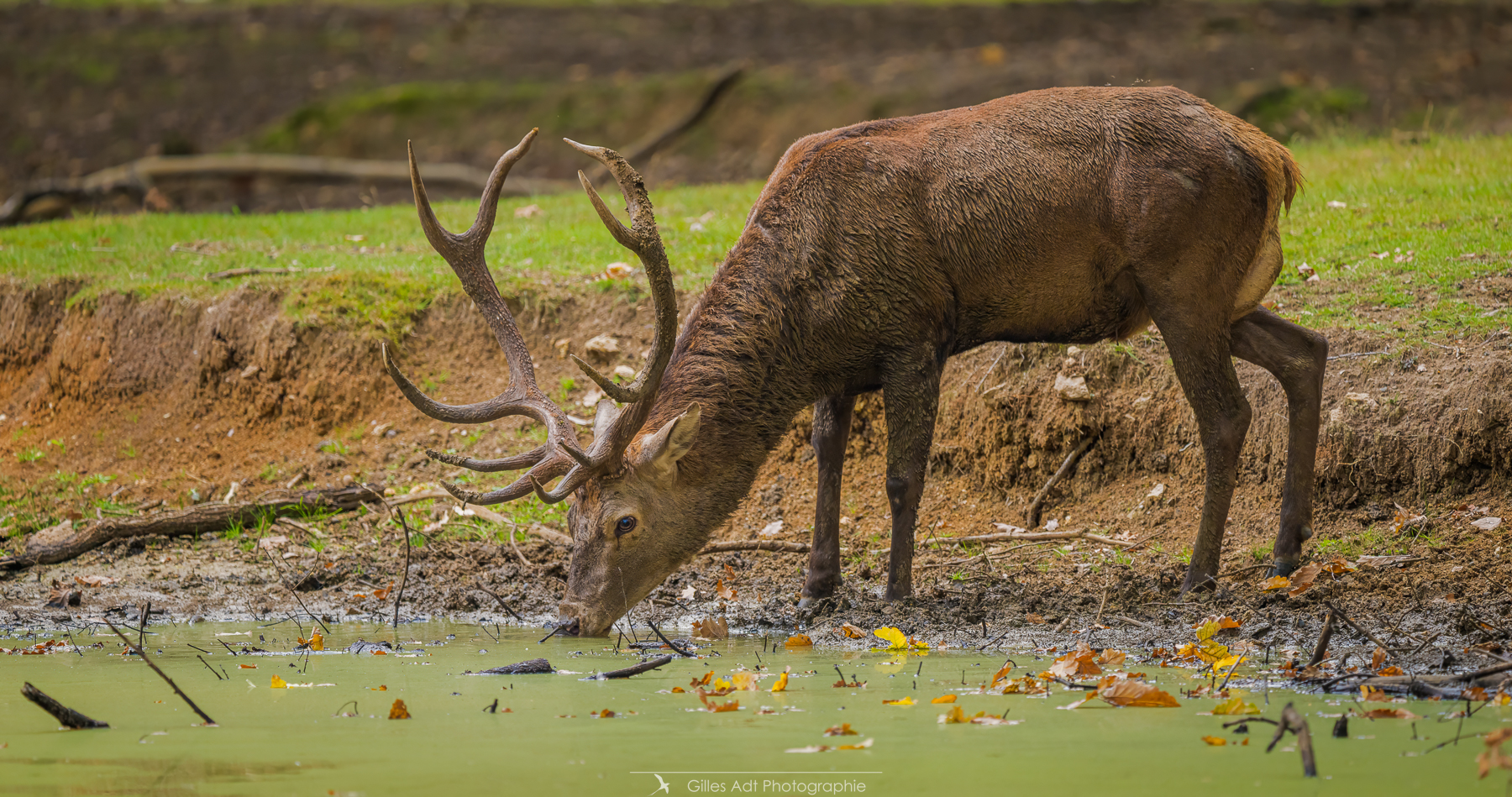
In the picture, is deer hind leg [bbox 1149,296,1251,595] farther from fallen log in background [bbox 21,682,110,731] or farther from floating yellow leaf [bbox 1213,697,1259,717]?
fallen log in background [bbox 21,682,110,731]

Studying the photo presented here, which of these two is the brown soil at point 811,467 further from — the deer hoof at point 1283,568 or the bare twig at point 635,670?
the bare twig at point 635,670

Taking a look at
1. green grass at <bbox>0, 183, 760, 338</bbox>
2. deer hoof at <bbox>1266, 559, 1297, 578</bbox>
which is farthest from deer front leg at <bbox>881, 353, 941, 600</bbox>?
green grass at <bbox>0, 183, 760, 338</bbox>

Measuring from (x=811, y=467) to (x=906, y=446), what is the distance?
6.73 ft

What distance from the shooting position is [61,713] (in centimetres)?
434

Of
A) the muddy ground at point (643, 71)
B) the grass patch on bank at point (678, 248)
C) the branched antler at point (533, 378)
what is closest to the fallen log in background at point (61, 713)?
the branched antler at point (533, 378)

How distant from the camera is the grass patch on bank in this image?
8.50 meters

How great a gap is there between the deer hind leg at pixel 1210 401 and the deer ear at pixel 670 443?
7.65ft

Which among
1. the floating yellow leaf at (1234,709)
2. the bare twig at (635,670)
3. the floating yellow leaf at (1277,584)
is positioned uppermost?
the floating yellow leaf at (1234,709)

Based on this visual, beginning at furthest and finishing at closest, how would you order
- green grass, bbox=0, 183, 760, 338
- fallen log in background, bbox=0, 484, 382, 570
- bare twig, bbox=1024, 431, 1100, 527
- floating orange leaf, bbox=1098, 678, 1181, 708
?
green grass, bbox=0, 183, 760, 338 → fallen log in background, bbox=0, 484, 382, 570 → bare twig, bbox=1024, 431, 1100, 527 → floating orange leaf, bbox=1098, 678, 1181, 708

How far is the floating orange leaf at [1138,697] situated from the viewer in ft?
14.9

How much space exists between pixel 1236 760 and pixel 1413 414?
164 inches

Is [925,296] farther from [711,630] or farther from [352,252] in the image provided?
[352,252]

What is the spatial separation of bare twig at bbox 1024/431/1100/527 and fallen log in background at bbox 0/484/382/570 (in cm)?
413

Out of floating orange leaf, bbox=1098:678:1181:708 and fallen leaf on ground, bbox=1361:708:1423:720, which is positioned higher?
fallen leaf on ground, bbox=1361:708:1423:720
